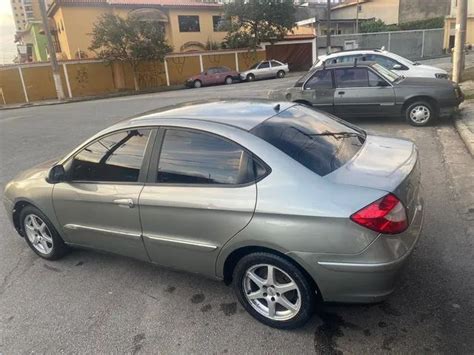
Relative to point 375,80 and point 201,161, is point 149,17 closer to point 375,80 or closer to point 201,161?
point 375,80

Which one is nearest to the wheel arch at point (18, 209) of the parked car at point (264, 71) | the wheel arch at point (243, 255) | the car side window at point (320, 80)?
the wheel arch at point (243, 255)

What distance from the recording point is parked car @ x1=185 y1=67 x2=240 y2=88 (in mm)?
29828

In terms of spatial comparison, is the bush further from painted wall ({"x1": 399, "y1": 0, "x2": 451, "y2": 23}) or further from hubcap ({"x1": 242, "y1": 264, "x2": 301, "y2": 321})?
hubcap ({"x1": 242, "y1": 264, "x2": 301, "y2": 321})

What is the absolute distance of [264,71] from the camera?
30.9 m

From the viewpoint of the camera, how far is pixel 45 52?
42.1 metres

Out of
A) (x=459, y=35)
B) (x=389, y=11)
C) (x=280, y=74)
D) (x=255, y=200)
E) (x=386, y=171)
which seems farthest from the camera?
(x=389, y=11)

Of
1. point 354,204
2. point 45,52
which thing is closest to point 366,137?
point 354,204

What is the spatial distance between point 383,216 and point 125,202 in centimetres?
199

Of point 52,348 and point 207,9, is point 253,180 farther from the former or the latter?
→ point 207,9

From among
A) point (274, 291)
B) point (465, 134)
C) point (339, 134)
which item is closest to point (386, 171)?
point (339, 134)

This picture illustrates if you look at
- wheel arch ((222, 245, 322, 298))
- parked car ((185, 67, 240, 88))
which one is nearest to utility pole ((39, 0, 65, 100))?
parked car ((185, 67, 240, 88))

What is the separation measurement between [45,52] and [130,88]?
17.0 metres

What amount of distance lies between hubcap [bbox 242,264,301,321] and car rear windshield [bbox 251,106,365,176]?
79cm

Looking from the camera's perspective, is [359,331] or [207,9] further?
[207,9]
